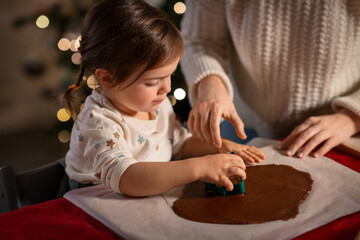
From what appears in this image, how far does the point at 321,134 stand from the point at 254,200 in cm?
34


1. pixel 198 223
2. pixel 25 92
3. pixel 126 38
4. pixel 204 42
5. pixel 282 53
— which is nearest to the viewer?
pixel 198 223

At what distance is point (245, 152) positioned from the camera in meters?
0.89

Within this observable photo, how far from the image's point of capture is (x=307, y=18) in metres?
1.01

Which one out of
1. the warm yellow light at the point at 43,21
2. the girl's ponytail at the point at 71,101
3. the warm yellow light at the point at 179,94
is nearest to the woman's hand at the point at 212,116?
the girl's ponytail at the point at 71,101

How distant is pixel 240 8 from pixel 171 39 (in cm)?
39

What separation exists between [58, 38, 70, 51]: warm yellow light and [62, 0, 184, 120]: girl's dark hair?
1.03m

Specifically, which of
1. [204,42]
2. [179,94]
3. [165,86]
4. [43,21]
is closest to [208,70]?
[204,42]

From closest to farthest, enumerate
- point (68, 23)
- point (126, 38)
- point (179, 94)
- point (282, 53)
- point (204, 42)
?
1. point (126, 38)
2. point (282, 53)
3. point (204, 42)
4. point (68, 23)
5. point (179, 94)

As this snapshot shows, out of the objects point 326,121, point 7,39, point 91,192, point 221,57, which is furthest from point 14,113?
point 326,121

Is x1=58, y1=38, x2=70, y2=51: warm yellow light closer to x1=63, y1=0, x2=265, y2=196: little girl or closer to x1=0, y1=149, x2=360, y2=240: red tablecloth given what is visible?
x1=63, y1=0, x2=265, y2=196: little girl

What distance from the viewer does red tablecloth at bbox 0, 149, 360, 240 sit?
617 millimetres

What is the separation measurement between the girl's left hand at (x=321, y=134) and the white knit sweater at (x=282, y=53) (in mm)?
40

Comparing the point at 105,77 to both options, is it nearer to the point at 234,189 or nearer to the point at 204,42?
the point at 234,189

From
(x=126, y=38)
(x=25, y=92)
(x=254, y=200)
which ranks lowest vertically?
(x=25, y=92)
